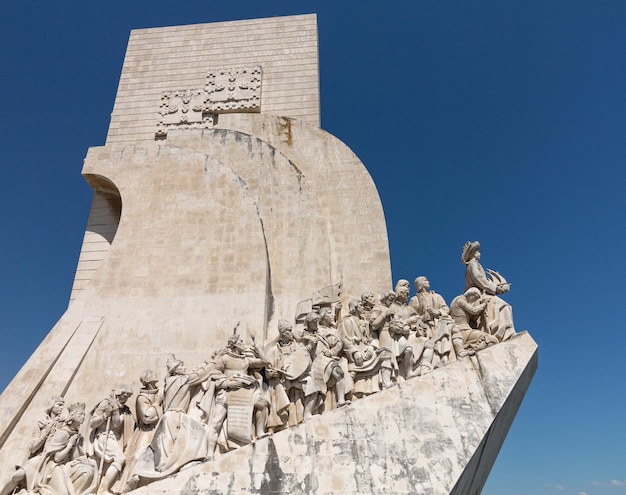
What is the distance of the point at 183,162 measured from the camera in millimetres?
9055

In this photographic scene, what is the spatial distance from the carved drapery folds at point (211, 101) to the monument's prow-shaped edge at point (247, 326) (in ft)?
0.15

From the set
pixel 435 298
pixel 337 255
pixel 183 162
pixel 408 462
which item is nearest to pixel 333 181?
pixel 337 255

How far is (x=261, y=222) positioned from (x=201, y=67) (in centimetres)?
517

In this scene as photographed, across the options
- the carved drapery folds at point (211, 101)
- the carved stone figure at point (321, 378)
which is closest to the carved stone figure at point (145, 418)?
the carved stone figure at point (321, 378)

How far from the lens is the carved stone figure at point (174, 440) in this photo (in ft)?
16.8

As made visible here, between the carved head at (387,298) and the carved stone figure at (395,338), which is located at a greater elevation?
the carved head at (387,298)

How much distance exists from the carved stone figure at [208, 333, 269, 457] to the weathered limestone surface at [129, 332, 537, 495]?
434mm

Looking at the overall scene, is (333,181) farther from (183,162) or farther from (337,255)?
(183,162)

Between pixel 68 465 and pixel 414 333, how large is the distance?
456cm

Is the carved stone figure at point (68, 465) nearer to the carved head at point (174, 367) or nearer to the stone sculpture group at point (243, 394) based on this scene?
the stone sculpture group at point (243, 394)

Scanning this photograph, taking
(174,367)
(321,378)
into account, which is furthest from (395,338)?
(174,367)

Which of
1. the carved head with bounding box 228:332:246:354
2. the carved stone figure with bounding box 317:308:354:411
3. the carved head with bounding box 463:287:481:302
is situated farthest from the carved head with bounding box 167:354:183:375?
the carved head with bounding box 463:287:481:302

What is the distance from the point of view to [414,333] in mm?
6672

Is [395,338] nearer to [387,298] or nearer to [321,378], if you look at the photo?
[387,298]
